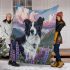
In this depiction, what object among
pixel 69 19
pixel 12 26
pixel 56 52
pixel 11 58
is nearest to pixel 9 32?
pixel 12 26

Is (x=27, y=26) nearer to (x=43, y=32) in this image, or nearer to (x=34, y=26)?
(x=34, y=26)

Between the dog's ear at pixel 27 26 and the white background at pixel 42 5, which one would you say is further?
the white background at pixel 42 5

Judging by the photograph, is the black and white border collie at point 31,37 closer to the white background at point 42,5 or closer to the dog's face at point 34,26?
the dog's face at point 34,26

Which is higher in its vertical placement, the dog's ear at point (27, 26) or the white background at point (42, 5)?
the white background at point (42, 5)

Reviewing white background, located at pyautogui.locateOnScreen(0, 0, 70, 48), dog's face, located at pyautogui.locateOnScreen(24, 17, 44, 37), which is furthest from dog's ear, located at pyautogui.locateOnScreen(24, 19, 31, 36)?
white background, located at pyautogui.locateOnScreen(0, 0, 70, 48)

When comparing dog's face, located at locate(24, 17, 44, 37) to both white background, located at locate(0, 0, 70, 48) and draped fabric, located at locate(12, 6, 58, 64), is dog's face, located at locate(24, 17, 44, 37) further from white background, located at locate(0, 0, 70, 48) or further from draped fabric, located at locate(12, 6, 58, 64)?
white background, located at locate(0, 0, 70, 48)

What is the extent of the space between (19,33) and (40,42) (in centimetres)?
52

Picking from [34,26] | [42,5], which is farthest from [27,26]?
[42,5]

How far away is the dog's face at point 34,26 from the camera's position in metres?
6.61

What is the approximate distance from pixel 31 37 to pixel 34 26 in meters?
0.26

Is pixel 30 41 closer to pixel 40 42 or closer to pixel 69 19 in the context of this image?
pixel 40 42

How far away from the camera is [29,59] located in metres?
6.69

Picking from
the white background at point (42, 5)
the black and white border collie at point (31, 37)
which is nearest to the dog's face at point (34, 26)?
the black and white border collie at point (31, 37)

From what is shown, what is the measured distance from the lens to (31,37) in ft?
21.8
